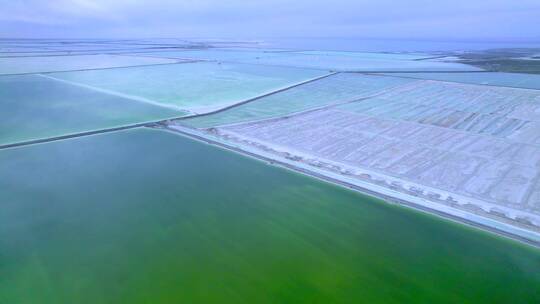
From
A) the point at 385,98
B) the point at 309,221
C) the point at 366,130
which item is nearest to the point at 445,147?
the point at 366,130

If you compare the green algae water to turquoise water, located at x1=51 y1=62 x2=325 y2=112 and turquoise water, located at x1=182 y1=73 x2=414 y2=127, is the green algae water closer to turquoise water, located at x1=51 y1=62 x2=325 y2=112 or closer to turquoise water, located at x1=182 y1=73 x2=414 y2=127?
turquoise water, located at x1=182 y1=73 x2=414 y2=127

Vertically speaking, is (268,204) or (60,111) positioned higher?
(60,111)

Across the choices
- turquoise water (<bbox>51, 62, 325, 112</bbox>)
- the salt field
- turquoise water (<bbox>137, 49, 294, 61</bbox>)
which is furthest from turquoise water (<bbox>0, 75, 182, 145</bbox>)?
turquoise water (<bbox>137, 49, 294, 61</bbox>)

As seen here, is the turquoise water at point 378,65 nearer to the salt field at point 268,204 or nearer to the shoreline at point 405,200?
the salt field at point 268,204

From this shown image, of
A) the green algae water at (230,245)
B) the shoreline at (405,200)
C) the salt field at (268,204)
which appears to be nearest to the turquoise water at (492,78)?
the salt field at (268,204)

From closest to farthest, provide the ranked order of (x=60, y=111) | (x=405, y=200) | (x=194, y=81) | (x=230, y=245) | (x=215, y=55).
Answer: (x=230, y=245) → (x=405, y=200) → (x=60, y=111) → (x=194, y=81) → (x=215, y=55)

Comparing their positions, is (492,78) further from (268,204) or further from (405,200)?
(268,204)

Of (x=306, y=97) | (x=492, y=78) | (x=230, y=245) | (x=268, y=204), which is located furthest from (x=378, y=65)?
(x=230, y=245)
